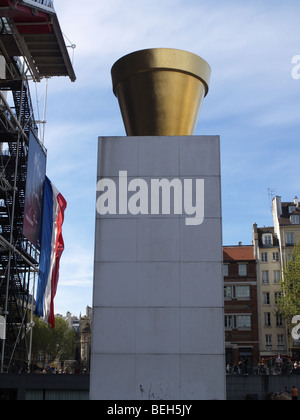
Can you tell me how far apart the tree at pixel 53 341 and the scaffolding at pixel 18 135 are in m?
30.1

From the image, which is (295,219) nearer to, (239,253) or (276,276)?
(276,276)

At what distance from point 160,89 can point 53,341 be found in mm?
61597

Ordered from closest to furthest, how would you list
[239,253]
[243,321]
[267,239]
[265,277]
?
[243,321] → [239,253] → [265,277] → [267,239]

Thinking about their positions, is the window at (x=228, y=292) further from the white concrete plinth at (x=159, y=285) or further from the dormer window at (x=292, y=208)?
the white concrete plinth at (x=159, y=285)

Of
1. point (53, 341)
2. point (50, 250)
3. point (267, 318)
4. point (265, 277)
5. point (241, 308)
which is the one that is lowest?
point (53, 341)

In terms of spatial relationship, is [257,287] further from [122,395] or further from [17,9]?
[122,395]

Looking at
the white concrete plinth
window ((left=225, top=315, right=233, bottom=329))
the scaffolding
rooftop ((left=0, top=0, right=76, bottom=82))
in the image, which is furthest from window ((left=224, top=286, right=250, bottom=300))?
the white concrete plinth

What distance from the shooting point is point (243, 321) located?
185ft

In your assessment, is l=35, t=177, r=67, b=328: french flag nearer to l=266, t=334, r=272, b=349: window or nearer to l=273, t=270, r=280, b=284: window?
l=266, t=334, r=272, b=349: window

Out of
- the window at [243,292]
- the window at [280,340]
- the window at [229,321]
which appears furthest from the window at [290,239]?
the window at [229,321]

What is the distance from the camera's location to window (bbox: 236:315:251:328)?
56.1 m

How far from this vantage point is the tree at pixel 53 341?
69125 mm

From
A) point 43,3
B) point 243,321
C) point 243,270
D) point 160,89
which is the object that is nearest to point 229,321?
point 243,321

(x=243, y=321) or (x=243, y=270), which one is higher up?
(x=243, y=270)
